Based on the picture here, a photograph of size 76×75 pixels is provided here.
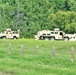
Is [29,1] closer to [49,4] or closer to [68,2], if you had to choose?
[49,4]

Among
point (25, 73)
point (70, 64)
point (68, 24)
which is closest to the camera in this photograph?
point (25, 73)

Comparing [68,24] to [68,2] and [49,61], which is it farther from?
[49,61]

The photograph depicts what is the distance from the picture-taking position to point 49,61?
986 inches

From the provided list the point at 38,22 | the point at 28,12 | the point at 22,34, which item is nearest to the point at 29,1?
the point at 28,12

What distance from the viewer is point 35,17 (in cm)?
10269

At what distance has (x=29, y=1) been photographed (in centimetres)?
11025

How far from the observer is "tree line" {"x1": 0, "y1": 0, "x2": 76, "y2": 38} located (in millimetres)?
89812

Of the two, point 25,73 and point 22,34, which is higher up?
point 25,73

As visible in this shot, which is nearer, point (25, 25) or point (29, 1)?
point (25, 25)

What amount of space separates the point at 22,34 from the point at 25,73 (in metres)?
73.0

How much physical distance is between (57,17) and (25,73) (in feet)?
234

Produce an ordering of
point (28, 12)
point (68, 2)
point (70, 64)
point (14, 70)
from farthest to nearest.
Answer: point (68, 2) → point (28, 12) → point (70, 64) → point (14, 70)

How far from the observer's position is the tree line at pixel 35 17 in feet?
295

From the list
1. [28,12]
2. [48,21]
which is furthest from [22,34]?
[28,12]
